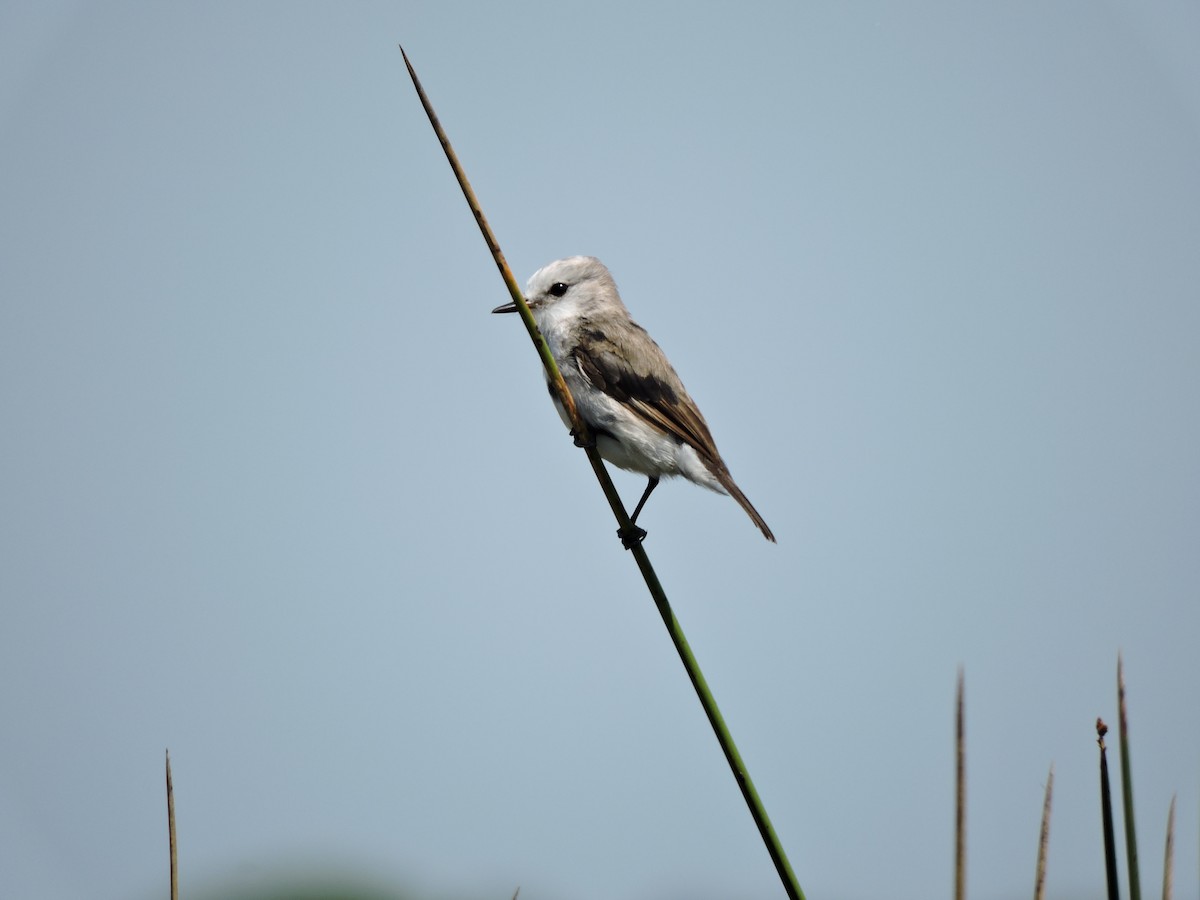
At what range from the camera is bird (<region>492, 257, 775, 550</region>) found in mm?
4914

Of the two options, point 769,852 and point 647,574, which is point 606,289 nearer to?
point 647,574

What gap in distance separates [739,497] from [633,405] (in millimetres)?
671

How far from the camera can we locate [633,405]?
4.97 m

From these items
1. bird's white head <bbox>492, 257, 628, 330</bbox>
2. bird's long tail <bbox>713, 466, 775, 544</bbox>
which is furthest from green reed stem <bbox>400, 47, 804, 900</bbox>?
bird's white head <bbox>492, 257, 628, 330</bbox>

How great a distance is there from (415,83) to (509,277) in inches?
21.8

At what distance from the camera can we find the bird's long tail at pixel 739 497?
4.59m

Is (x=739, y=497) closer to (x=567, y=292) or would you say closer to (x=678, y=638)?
(x=567, y=292)

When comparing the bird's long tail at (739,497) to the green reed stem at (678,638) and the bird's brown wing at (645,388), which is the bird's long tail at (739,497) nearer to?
the bird's brown wing at (645,388)

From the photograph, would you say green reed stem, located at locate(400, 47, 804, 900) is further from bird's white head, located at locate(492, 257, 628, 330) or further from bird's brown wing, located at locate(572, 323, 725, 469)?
bird's white head, located at locate(492, 257, 628, 330)

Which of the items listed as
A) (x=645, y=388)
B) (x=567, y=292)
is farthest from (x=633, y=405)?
(x=567, y=292)

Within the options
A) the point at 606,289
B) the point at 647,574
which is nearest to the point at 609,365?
the point at 606,289

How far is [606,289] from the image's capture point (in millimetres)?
5922

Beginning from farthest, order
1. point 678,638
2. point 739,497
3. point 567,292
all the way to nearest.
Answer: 1. point 567,292
2. point 739,497
3. point 678,638

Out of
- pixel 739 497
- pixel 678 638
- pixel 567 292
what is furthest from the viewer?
pixel 567 292
